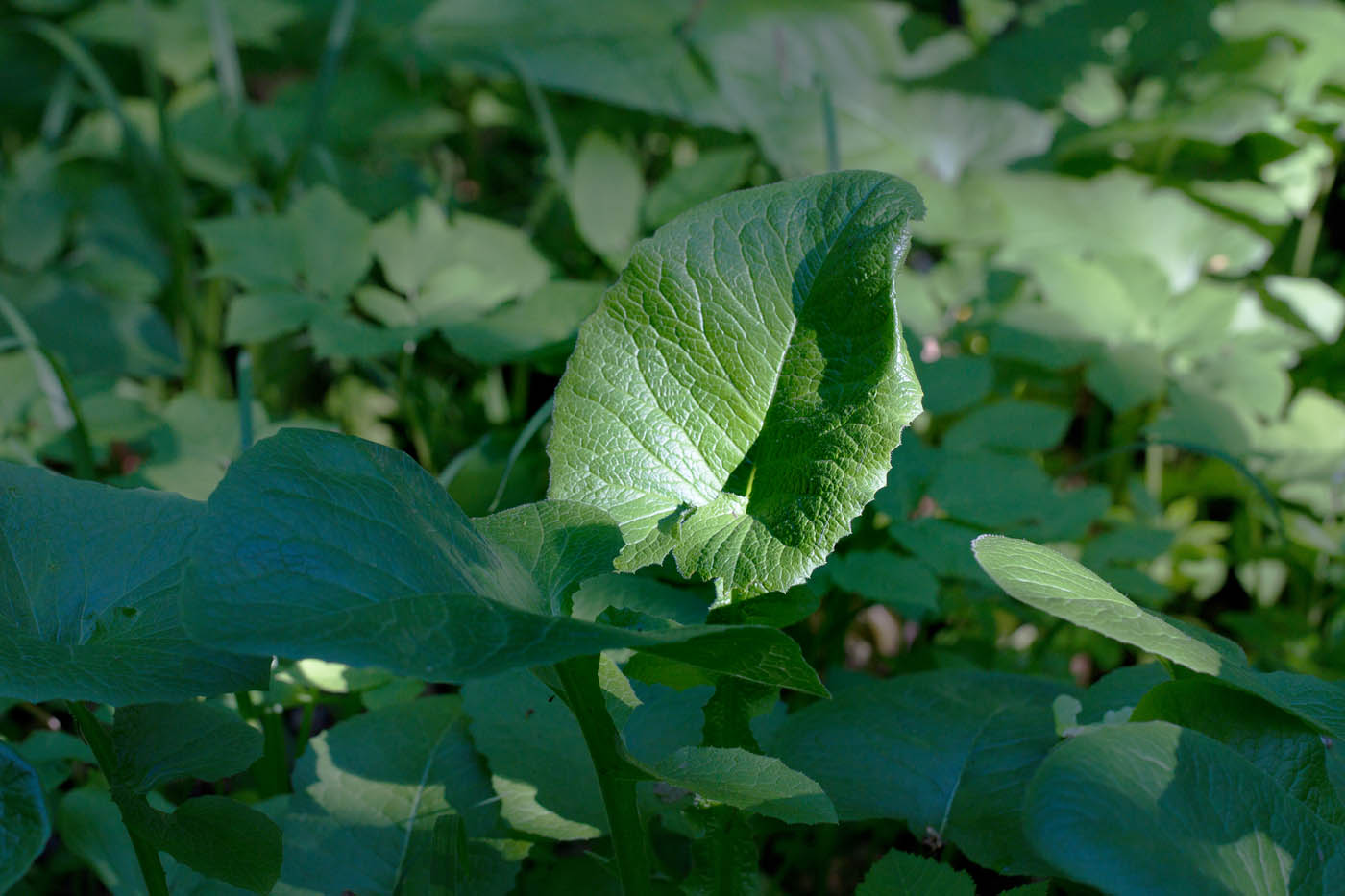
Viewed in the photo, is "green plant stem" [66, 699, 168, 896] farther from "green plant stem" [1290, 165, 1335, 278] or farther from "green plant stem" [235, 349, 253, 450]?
"green plant stem" [1290, 165, 1335, 278]

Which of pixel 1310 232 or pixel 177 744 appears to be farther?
pixel 1310 232

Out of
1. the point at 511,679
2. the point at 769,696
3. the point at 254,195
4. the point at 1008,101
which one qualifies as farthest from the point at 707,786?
the point at 1008,101

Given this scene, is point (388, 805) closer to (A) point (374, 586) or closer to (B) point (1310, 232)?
(A) point (374, 586)

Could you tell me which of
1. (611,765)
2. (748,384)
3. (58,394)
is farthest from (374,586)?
(58,394)

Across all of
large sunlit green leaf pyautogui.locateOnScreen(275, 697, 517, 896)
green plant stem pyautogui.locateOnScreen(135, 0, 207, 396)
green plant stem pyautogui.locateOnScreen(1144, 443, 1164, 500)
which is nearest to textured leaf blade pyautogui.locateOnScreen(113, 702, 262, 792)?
large sunlit green leaf pyautogui.locateOnScreen(275, 697, 517, 896)

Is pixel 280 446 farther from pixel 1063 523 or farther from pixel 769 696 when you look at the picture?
pixel 1063 523

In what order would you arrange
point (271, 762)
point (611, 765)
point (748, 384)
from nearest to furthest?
point (611, 765) < point (748, 384) < point (271, 762)
